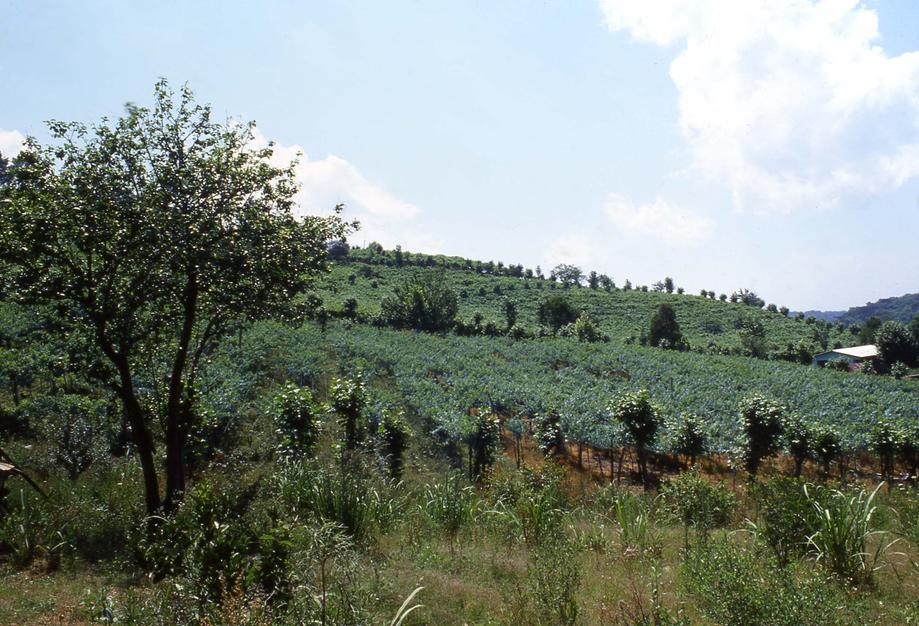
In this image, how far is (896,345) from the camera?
57.0 meters

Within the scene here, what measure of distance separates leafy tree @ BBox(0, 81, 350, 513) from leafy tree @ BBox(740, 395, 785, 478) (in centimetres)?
1633

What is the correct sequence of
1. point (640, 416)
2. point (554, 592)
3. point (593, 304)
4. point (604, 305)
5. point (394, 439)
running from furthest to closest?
point (593, 304), point (604, 305), point (640, 416), point (394, 439), point (554, 592)

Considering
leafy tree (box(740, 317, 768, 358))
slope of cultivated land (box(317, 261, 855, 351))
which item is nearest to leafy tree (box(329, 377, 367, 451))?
slope of cultivated land (box(317, 261, 855, 351))

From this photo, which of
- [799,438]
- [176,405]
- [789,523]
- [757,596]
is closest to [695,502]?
[789,523]

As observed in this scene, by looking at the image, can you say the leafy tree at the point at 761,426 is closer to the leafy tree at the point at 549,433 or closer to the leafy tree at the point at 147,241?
the leafy tree at the point at 549,433

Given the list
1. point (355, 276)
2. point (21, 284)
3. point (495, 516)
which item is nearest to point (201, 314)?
point (21, 284)

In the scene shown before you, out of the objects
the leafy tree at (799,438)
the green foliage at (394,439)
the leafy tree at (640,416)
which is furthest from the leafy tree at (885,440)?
the green foliage at (394,439)

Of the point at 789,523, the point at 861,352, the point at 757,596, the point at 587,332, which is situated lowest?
the point at 789,523

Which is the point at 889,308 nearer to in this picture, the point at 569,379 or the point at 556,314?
the point at 556,314

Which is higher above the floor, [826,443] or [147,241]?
[147,241]

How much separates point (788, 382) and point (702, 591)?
45.3 m

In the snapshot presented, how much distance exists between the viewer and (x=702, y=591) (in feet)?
14.1

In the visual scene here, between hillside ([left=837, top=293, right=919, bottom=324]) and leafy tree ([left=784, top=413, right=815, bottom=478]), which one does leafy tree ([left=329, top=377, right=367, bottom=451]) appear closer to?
leafy tree ([left=784, top=413, right=815, bottom=478])

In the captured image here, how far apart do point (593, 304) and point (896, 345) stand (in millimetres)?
37269
